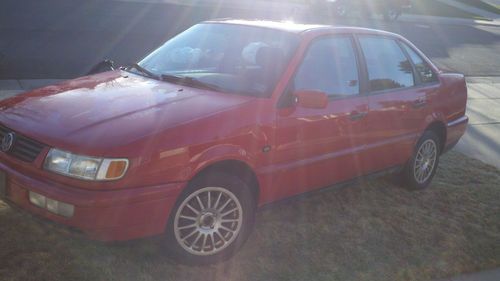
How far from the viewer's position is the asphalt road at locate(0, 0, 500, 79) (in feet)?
30.7

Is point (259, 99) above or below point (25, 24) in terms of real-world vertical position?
above

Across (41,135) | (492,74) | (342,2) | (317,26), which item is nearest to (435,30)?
(342,2)

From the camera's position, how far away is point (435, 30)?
22.7m

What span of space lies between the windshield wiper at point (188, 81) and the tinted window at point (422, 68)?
2.33 m

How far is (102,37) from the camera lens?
12.0 metres

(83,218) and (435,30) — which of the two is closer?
(83,218)

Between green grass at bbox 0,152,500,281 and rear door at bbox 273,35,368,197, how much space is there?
258 mm

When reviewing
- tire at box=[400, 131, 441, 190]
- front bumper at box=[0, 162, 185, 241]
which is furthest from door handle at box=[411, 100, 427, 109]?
front bumper at box=[0, 162, 185, 241]

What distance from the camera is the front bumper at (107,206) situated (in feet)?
9.51

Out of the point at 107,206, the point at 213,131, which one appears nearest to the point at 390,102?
the point at 213,131

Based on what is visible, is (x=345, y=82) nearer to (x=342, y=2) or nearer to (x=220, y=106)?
(x=220, y=106)

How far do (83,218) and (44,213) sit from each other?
281 millimetres

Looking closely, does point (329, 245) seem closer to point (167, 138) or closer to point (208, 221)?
point (208, 221)

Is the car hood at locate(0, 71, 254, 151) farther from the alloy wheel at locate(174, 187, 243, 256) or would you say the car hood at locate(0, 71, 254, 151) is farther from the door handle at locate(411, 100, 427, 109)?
the door handle at locate(411, 100, 427, 109)
